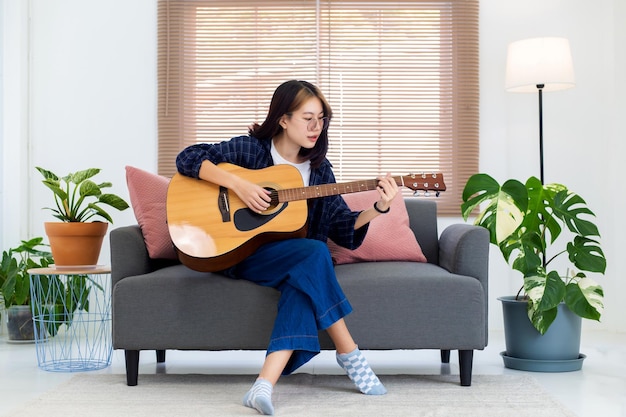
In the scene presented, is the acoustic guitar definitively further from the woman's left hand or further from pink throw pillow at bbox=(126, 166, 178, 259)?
pink throw pillow at bbox=(126, 166, 178, 259)

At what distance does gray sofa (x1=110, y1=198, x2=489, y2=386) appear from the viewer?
8.71ft

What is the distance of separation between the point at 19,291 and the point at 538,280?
2438 mm

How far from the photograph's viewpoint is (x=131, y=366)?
2721 mm

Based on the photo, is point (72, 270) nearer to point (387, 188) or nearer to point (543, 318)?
point (387, 188)

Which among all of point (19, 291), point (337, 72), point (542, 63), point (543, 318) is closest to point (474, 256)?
point (543, 318)

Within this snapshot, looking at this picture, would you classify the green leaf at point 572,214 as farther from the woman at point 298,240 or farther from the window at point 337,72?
the window at point 337,72

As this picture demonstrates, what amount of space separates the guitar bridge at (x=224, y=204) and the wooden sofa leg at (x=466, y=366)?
0.94 metres

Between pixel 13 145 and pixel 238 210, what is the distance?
2.24 meters

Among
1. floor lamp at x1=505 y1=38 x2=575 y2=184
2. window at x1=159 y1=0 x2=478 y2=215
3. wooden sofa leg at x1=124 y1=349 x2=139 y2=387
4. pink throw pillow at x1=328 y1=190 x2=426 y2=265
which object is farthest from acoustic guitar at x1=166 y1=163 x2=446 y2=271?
window at x1=159 y1=0 x2=478 y2=215

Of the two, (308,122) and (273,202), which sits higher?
(308,122)

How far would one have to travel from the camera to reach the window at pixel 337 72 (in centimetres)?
430

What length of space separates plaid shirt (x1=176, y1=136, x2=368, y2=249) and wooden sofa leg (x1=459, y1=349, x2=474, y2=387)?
1.76 feet

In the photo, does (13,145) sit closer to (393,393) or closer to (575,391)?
(393,393)

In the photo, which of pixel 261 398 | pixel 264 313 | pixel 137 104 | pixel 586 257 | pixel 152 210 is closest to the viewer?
pixel 261 398
